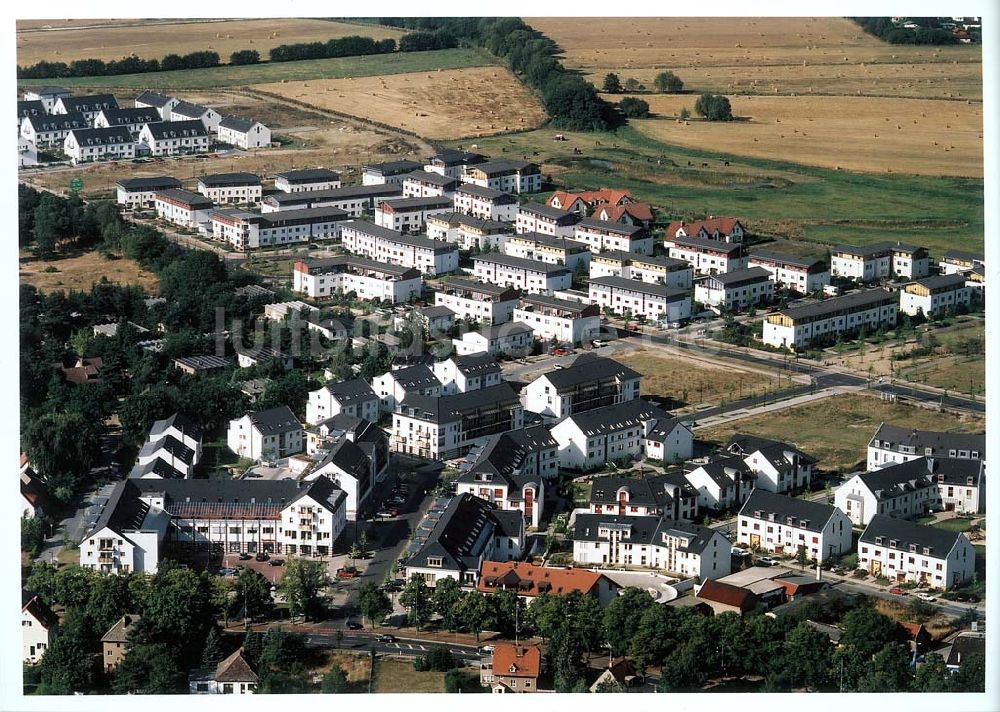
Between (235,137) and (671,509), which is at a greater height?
(235,137)

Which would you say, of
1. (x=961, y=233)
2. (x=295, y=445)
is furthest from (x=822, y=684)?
(x=961, y=233)

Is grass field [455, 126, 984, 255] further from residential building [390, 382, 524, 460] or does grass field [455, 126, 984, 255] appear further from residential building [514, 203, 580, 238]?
residential building [390, 382, 524, 460]

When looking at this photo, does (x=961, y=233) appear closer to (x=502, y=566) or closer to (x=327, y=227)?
(x=327, y=227)

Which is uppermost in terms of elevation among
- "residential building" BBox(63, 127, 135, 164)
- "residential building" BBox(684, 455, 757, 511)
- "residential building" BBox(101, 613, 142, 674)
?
"residential building" BBox(63, 127, 135, 164)

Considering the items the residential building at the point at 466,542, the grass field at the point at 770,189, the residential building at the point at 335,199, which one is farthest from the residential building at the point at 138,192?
the residential building at the point at 466,542

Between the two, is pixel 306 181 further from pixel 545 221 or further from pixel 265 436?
pixel 265 436

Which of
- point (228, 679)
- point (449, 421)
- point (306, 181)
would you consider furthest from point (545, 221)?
point (228, 679)

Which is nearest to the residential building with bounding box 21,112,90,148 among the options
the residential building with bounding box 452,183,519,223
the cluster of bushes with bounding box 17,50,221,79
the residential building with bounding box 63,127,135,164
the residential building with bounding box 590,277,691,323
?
the residential building with bounding box 63,127,135,164
